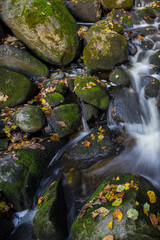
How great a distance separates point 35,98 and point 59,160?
107 inches

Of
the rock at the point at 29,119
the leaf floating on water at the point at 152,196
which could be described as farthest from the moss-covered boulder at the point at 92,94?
the leaf floating on water at the point at 152,196

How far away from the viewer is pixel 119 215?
105 inches

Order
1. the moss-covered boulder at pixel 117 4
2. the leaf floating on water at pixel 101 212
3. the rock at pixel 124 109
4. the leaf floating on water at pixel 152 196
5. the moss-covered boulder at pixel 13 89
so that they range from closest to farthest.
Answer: the leaf floating on water at pixel 101 212
the leaf floating on water at pixel 152 196
the rock at pixel 124 109
the moss-covered boulder at pixel 13 89
the moss-covered boulder at pixel 117 4

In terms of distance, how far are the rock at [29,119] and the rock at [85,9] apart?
22.8ft

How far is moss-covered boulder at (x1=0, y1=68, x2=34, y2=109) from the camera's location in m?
5.95

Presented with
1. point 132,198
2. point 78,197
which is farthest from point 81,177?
point 132,198

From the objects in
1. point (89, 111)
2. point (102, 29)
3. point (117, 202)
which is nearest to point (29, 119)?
point (89, 111)

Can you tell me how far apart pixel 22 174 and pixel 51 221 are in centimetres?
149

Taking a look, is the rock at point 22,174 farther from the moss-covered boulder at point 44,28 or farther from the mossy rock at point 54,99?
the moss-covered boulder at point 44,28

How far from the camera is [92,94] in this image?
5.66 metres

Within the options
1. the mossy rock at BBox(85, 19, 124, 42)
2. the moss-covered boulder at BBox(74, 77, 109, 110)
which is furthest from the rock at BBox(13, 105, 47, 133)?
the mossy rock at BBox(85, 19, 124, 42)

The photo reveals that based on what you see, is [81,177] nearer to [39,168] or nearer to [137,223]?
[39,168]

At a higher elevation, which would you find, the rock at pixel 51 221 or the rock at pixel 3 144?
the rock at pixel 3 144

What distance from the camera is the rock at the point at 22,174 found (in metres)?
3.97
